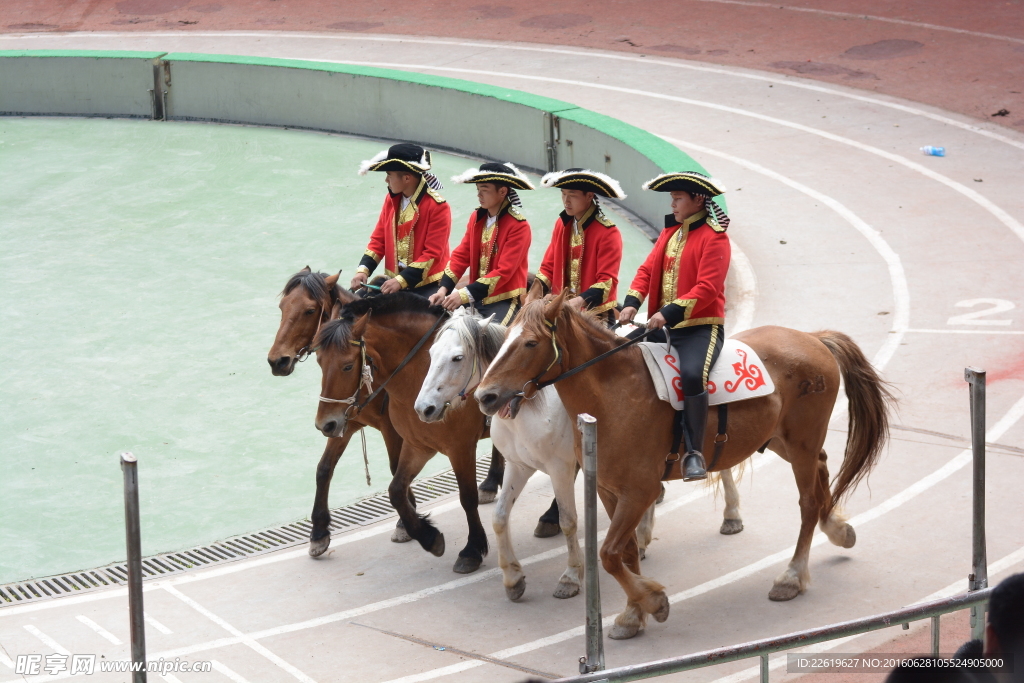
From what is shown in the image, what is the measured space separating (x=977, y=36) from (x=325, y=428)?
19416 mm

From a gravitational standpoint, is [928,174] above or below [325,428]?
above

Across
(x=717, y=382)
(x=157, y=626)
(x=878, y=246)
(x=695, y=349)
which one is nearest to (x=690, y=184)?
(x=695, y=349)

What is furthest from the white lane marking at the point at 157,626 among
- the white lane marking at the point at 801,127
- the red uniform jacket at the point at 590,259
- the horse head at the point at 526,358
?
the white lane marking at the point at 801,127

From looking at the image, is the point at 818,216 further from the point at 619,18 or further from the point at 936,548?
the point at 619,18

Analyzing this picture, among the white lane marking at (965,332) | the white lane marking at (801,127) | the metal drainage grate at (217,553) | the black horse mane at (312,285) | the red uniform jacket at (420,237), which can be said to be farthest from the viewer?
the white lane marking at (801,127)

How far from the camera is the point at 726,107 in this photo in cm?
2152

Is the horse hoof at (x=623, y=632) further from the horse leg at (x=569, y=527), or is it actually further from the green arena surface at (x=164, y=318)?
the green arena surface at (x=164, y=318)

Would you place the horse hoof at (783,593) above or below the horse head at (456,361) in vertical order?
below

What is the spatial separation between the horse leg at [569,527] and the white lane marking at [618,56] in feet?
42.2

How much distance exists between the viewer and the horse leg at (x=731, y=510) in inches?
378

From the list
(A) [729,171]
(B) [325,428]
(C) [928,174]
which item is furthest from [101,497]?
(C) [928,174]

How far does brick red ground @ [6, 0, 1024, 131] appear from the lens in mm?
22344

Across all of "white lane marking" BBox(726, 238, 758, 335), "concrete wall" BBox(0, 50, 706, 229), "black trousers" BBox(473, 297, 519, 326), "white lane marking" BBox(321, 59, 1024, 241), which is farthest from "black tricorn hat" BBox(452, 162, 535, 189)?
"concrete wall" BBox(0, 50, 706, 229)

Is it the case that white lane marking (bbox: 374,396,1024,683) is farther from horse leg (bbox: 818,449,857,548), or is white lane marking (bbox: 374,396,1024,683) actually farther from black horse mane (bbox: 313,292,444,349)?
black horse mane (bbox: 313,292,444,349)
